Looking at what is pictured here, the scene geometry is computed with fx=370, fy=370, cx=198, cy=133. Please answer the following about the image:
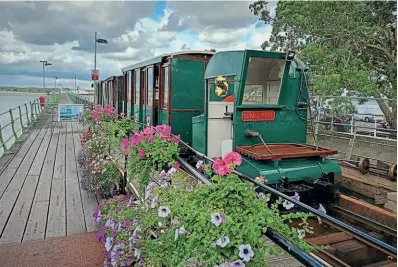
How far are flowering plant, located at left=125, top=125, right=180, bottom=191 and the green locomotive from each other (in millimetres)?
2654

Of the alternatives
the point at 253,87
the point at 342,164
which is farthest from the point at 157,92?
the point at 342,164

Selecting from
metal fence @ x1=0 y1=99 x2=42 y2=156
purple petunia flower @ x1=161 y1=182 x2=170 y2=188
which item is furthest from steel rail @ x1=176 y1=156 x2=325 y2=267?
metal fence @ x1=0 y1=99 x2=42 y2=156

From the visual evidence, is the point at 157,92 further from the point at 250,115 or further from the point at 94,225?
the point at 94,225

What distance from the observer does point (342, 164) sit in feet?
27.9

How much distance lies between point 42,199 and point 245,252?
3987mm

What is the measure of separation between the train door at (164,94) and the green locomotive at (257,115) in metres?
0.02

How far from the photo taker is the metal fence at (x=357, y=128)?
8.22 m

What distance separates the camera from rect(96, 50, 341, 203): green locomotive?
570 cm

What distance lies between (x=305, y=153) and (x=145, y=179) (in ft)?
11.5

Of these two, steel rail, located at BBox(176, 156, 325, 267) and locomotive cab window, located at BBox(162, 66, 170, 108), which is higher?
locomotive cab window, located at BBox(162, 66, 170, 108)

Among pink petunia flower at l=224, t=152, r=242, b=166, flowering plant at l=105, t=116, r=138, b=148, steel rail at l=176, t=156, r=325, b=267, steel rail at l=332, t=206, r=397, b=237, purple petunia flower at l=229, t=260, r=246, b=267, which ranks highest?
pink petunia flower at l=224, t=152, r=242, b=166

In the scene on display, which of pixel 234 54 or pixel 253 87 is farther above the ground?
pixel 234 54

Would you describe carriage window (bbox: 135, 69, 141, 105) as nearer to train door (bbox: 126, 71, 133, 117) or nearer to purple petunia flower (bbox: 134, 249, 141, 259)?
train door (bbox: 126, 71, 133, 117)

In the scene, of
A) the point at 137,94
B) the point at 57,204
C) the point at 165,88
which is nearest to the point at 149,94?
the point at 165,88
